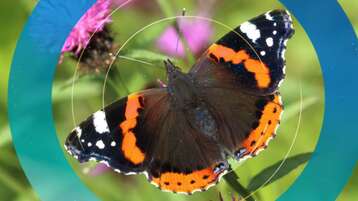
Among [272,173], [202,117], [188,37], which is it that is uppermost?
[188,37]

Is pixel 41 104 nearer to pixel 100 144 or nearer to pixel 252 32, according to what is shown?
pixel 100 144

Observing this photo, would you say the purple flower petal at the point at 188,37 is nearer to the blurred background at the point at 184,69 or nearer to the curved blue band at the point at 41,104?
the blurred background at the point at 184,69

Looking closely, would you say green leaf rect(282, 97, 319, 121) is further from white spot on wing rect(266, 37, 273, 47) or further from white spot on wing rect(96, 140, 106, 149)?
white spot on wing rect(96, 140, 106, 149)

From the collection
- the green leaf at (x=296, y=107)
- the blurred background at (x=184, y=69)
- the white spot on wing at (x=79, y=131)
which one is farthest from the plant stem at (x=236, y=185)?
the white spot on wing at (x=79, y=131)

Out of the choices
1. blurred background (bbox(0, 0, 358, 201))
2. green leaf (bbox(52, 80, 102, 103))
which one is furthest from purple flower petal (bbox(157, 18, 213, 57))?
green leaf (bbox(52, 80, 102, 103))

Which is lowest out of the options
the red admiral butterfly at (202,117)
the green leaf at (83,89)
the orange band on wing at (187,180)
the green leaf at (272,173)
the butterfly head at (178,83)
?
the green leaf at (272,173)

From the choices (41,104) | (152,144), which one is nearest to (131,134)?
(152,144)

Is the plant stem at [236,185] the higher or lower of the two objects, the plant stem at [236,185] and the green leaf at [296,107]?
the lower
